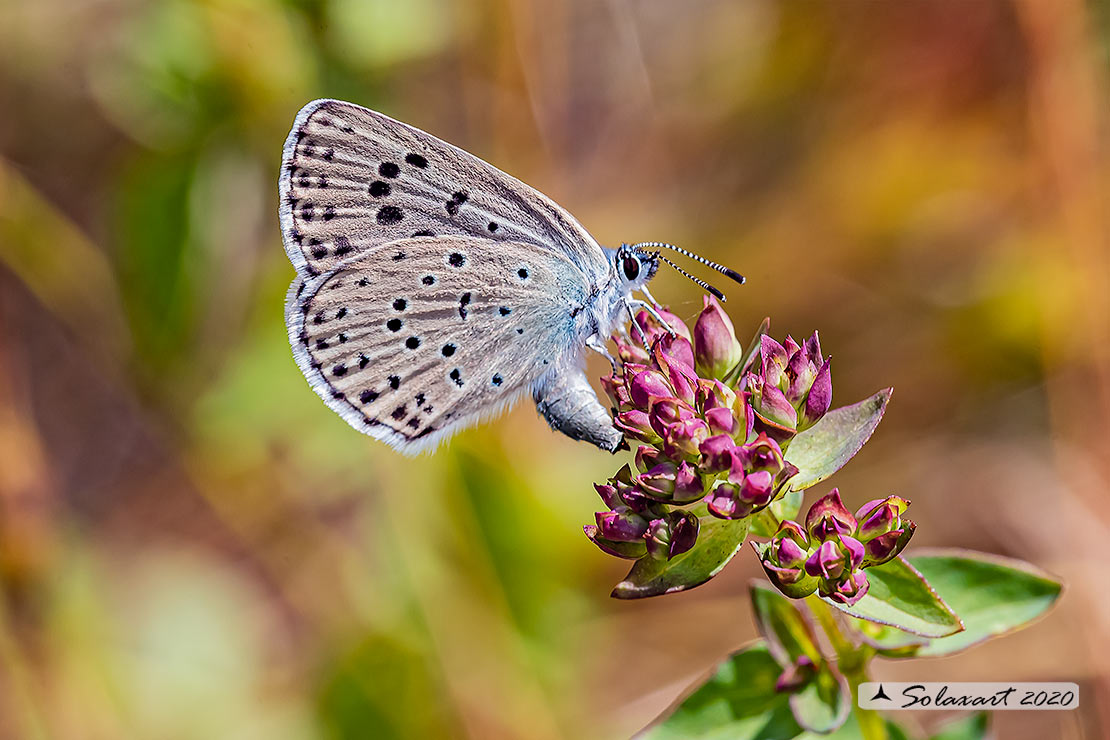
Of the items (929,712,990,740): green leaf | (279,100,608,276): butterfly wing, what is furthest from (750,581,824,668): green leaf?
(279,100,608,276): butterfly wing

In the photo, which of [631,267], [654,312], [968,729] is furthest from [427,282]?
[968,729]

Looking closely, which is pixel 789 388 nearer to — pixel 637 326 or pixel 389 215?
pixel 637 326

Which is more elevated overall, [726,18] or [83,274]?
[726,18]

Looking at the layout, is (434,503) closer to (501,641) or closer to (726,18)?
(501,641)

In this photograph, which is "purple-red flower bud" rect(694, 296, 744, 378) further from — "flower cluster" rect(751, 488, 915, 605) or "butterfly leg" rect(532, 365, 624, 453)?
"flower cluster" rect(751, 488, 915, 605)

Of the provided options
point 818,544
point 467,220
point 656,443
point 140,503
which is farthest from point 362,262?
point 140,503

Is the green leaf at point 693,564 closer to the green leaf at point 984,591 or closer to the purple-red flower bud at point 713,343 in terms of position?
the purple-red flower bud at point 713,343
